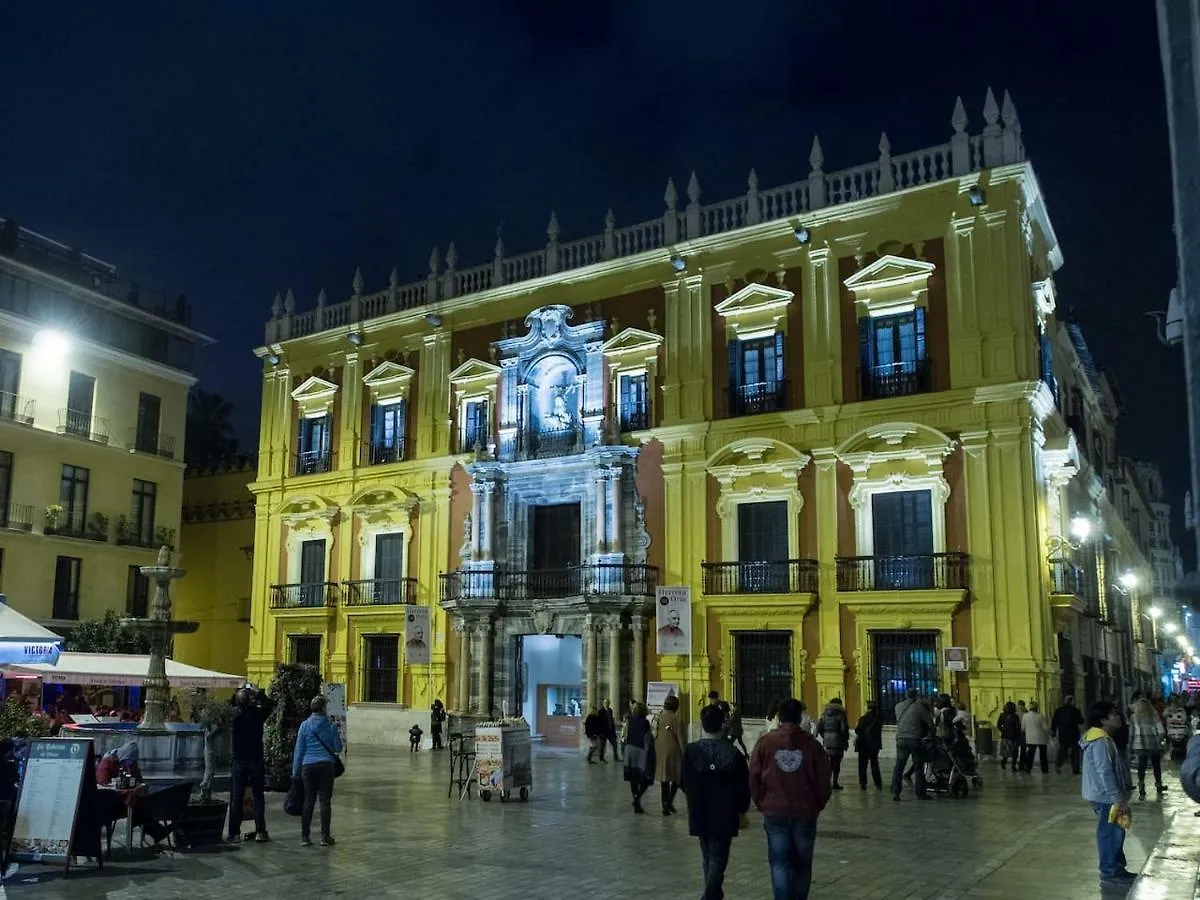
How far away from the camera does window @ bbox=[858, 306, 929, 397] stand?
981 inches

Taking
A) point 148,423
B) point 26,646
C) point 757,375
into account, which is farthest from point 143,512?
point 26,646

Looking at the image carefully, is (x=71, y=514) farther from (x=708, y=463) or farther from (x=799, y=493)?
(x=799, y=493)

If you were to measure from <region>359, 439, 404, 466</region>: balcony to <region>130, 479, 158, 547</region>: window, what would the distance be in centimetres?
841

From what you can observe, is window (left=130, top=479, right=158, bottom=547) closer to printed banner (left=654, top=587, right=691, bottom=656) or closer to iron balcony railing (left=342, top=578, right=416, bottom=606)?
iron balcony railing (left=342, top=578, right=416, bottom=606)

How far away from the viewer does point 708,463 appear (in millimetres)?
26891

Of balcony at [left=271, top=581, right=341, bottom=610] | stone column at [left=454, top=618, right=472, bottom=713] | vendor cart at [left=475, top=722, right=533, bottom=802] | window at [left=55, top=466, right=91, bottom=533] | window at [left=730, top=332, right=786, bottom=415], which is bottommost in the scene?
vendor cart at [left=475, top=722, right=533, bottom=802]

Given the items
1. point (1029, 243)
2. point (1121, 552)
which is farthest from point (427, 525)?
point (1121, 552)

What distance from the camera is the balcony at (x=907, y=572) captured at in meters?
23.3

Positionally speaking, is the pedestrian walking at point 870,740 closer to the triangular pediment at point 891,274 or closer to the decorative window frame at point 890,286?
the decorative window frame at point 890,286

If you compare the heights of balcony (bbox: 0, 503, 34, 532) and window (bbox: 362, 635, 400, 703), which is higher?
balcony (bbox: 0, 503, 34, 532)

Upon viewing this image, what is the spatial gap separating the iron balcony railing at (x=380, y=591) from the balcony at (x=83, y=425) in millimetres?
9625

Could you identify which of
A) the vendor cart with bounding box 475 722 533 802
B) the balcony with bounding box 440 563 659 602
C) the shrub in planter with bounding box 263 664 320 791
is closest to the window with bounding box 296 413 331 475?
the balcony with bounding box 440 563 659 602

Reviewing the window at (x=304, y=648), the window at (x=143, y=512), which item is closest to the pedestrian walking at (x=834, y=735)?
the window at (x=304, y=648)

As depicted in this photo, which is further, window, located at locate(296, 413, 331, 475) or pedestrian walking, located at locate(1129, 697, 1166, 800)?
window, located at locate(296, 413, 331, 475)
